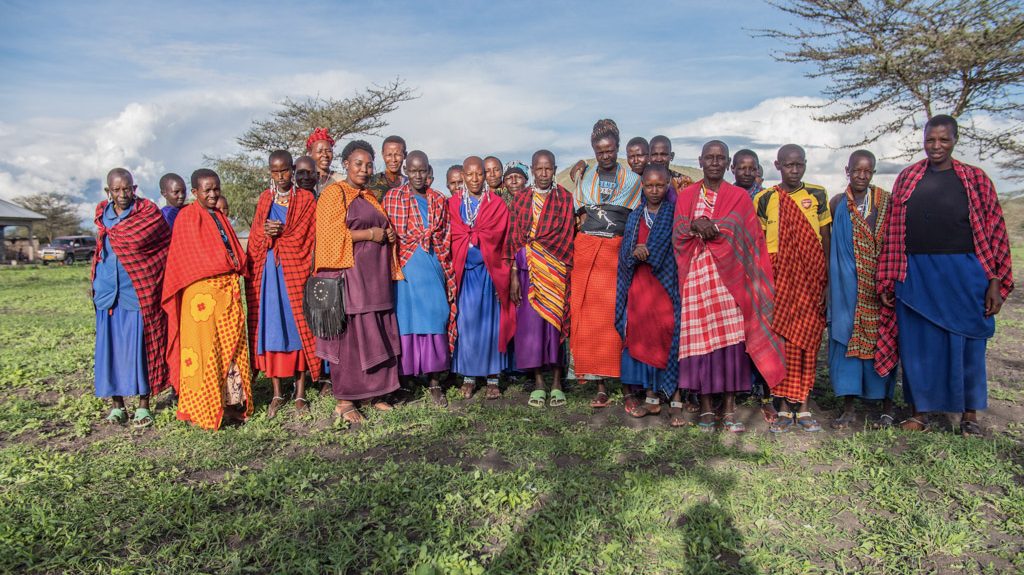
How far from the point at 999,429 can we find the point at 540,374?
3417mm

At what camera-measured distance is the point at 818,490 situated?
12.3 feet

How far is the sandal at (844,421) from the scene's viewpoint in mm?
4859

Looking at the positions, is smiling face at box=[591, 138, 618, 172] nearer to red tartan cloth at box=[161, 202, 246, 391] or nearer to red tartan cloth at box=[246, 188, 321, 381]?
red tartan cloth at box=[246, 188, 321, 381]

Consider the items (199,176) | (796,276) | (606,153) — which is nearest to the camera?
(796,276)

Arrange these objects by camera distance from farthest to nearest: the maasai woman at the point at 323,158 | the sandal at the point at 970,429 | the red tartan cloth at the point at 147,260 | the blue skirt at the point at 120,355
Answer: the maasai woman at the point at 323,158
the blue skirt at the point at 120,355
the red tartan cloth at the point at 147,260
the sandal at the point at 970,429

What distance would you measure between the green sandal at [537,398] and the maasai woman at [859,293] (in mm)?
2227

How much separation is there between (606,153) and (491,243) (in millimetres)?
1229

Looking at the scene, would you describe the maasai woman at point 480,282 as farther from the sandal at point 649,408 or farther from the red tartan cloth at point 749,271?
the red tartan cloth at point 749,271

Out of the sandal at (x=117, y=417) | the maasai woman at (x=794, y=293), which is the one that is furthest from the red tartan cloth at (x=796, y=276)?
the sandal at (x=117, y=417)

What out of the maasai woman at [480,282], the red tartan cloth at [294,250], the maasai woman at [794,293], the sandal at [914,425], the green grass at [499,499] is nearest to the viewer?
the green grass at [499,499]

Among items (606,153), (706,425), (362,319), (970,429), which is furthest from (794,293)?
(362,319)

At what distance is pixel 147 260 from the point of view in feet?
16.9

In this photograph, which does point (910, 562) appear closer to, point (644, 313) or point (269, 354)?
point (644, 313)

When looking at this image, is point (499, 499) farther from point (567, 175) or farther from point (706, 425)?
point (567, 175)
